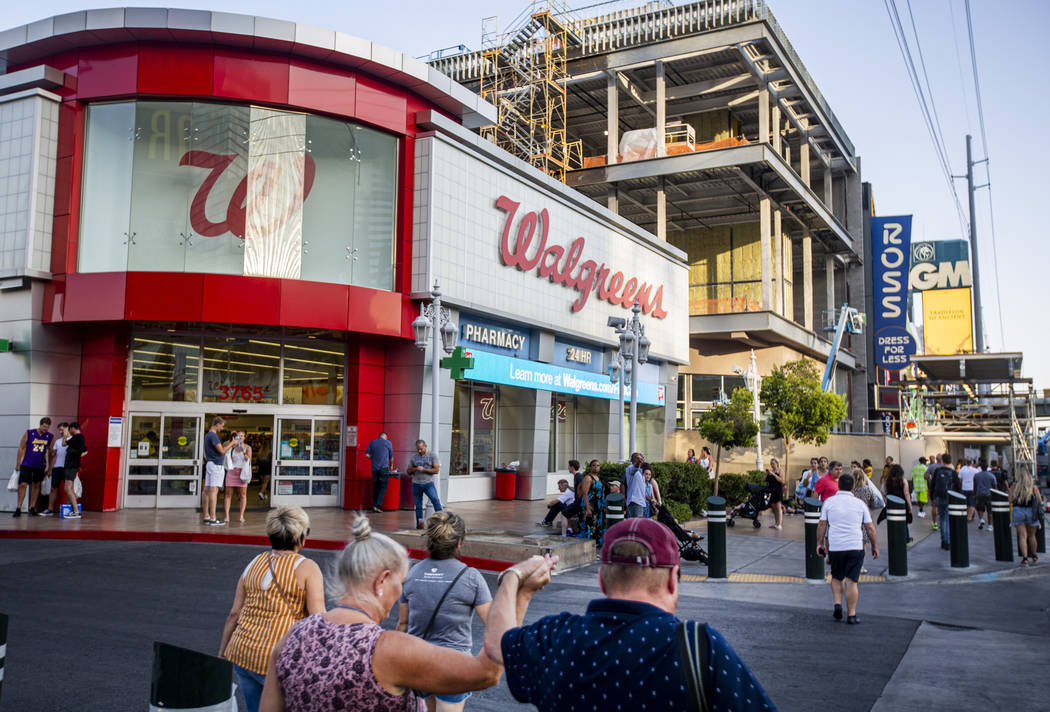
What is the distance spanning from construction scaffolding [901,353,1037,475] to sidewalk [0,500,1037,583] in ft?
37.0

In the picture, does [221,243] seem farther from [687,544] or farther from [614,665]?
[614,665]

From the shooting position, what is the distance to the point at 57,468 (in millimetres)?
16281

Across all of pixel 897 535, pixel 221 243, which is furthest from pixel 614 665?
pixel 221 243

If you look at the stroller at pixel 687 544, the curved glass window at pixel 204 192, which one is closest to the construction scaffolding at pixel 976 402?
the stroller at pixel 687 544

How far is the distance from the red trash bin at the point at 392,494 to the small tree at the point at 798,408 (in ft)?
53.1

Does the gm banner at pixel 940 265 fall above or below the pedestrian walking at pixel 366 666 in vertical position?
above

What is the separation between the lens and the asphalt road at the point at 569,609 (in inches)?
255

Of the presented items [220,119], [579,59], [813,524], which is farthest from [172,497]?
[579,59]

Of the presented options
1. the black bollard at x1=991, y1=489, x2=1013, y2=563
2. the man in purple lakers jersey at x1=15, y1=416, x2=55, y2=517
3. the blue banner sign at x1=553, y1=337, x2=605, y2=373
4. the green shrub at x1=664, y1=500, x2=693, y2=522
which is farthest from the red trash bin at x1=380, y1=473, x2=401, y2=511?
the black bollard at x1=991, y1=489, x2=1013, y2=563

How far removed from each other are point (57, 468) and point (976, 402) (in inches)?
1335

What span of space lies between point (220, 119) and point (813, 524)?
14.8 meters

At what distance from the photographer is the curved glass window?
59.4ft

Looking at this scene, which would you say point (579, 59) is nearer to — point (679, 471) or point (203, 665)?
point (679, 471)

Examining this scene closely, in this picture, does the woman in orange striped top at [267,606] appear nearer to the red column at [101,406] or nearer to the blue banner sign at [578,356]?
the red column at [101,406]
